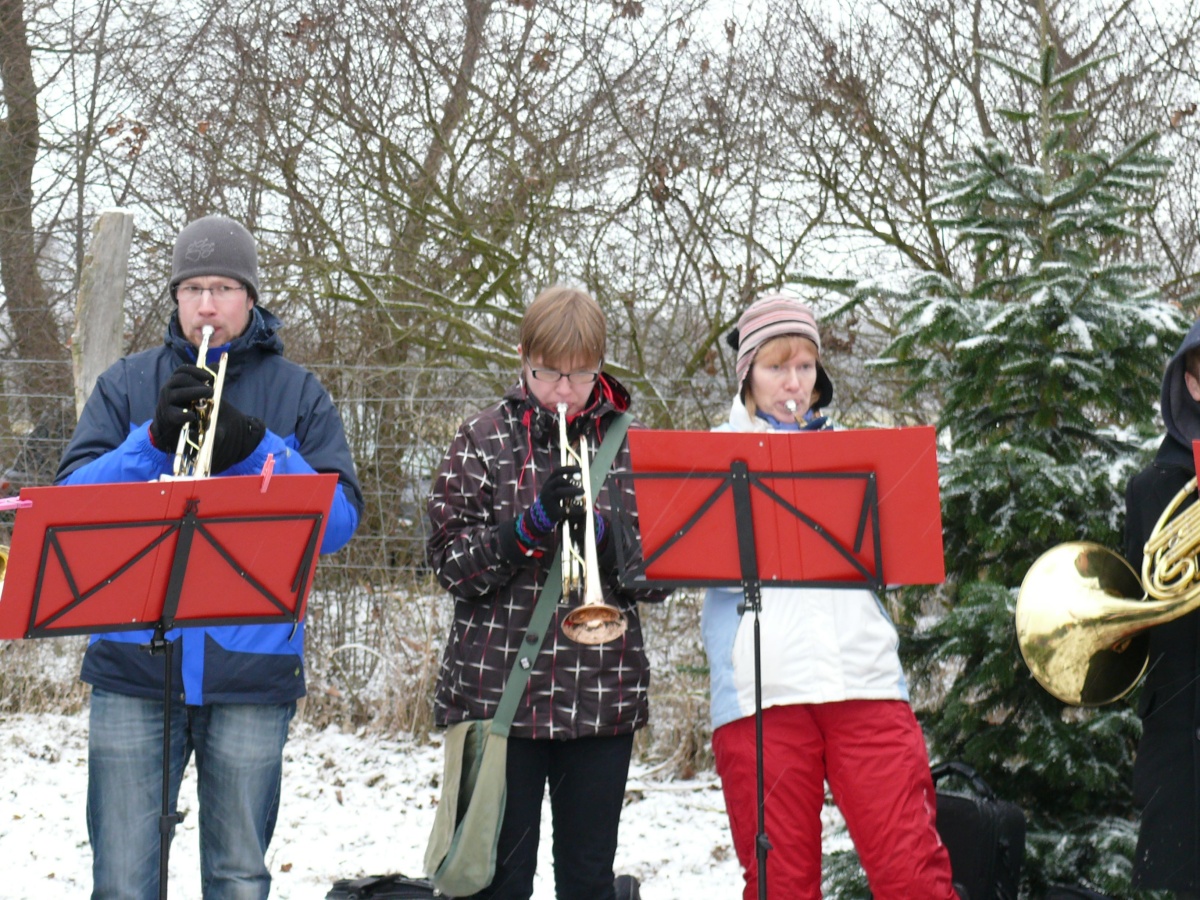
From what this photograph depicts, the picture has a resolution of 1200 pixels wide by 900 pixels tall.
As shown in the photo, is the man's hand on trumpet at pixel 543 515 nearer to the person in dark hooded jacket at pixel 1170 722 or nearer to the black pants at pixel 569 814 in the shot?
the black pants at pixel 569 814

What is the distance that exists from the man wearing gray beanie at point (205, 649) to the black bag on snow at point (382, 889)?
24.2 inches

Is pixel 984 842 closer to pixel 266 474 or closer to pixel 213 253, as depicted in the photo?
pixel 266 474

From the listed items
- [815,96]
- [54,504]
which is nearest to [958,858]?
[54,504]

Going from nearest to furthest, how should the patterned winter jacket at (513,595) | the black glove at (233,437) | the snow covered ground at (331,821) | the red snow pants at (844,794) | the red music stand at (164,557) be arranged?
the red music stand at (164,557) → the black glove at (233,437) → the red snow pants at (844,794) → the patterned winter jacket at (513,595) → the snow covered ground at (331,821)

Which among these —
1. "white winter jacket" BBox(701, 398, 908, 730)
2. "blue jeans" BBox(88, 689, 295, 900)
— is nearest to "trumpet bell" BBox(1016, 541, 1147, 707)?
"white winter jacket" BBox(701, 398, 908, 730)

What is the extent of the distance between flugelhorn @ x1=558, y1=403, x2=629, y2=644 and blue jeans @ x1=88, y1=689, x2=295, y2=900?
27.7 inches

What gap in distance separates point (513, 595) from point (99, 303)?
387 cm

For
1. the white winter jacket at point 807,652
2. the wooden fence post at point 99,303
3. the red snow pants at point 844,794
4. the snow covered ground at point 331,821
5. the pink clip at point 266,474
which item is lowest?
the snow covered ground at point 331,821

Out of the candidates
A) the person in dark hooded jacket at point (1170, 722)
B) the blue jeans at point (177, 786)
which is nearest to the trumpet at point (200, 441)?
the blue jeans at point (177, 786)

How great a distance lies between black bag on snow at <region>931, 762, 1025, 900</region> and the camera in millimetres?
3244

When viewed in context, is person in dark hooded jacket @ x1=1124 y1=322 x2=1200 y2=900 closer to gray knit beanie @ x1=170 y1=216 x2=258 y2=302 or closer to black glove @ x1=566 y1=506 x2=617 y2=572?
black glove @ x1=566 y1=506 x2=617 y2=572

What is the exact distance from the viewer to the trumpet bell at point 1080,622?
2732 millimetres

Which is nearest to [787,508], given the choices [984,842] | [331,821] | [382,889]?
[984,842]

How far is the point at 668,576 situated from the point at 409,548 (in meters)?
3.89
